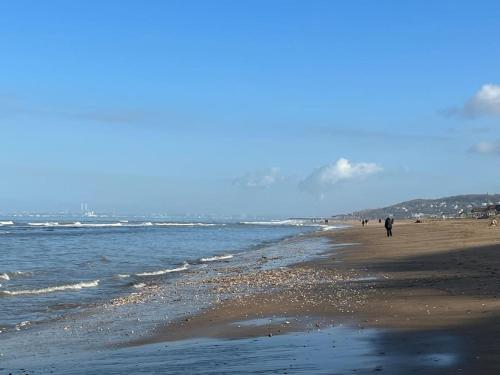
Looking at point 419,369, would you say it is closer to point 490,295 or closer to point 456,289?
point 490,295

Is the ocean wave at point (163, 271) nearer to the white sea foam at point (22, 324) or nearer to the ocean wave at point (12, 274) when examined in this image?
the ocean wave at point (12, 274)

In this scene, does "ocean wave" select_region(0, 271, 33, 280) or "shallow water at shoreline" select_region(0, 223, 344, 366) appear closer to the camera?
"shallow water at shoreline" select_region(0, 223, 344, 366)

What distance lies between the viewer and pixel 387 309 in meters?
12.7

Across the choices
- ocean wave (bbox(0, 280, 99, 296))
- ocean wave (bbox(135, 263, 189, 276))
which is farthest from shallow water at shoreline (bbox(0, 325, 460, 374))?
ocean wave (bbox(135, 263, 189, 276))

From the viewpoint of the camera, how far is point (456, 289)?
15047mm

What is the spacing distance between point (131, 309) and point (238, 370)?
358 inches

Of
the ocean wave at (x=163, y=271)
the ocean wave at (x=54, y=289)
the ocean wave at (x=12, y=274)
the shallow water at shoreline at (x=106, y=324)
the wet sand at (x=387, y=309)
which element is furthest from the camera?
the ocean wave at (x=163, y=271)

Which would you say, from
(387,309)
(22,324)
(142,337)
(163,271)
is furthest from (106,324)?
(163,271)

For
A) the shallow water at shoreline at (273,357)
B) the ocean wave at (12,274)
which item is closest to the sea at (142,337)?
the shallow water at shoreline at (273,357)

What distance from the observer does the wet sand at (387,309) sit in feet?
28.3

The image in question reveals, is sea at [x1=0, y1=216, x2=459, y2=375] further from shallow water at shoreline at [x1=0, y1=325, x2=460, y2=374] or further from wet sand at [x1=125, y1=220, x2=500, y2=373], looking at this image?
wet sand at [x1=125, y1=220, x2=500, y2=373]

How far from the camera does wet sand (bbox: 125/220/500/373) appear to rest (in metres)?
8.63

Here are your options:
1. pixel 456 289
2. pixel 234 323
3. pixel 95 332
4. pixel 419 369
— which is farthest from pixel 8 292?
pixel 419 369

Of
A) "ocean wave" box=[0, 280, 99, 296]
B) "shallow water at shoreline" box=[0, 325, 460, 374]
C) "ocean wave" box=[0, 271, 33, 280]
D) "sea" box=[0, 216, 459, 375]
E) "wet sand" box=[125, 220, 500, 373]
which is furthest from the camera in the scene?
"ocean wave" box=[0, 271, 33, 280]
